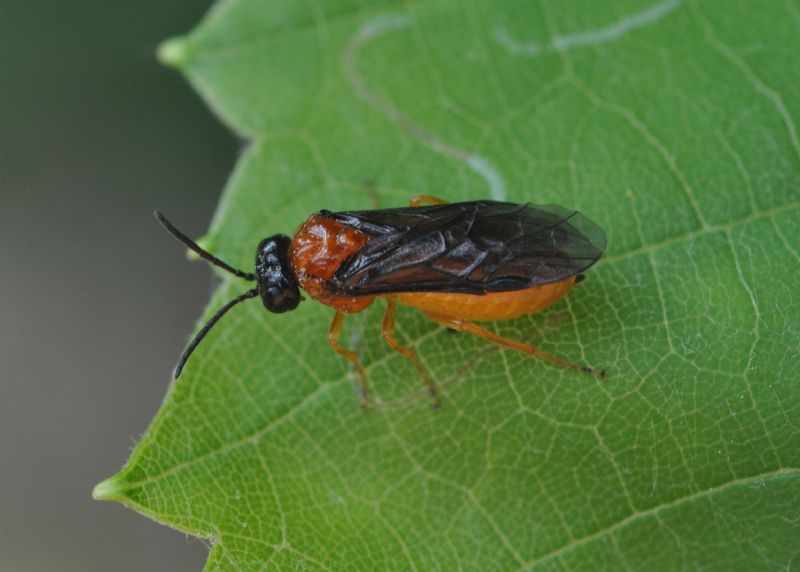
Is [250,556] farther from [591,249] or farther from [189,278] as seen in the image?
[189,278]

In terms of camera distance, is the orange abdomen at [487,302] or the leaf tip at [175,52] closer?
the orange abdomen at [487,302]

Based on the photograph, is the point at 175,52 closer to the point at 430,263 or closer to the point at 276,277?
the point at 276,277

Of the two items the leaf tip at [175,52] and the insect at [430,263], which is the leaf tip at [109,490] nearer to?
the insect at [430,263]

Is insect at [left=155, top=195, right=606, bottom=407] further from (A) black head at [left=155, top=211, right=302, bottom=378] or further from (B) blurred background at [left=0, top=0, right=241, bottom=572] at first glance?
(B) blurred background at [left=0, top=0, right=241, bottom=572]

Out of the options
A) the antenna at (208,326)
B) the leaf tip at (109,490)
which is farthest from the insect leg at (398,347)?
the leaf tip at (109,490)

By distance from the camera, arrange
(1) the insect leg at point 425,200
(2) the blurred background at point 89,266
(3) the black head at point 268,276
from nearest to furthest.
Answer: (3) the black head at point 268,276 < (1) the insect leg at point 425,200 < (2) the blurred background at point 89,266

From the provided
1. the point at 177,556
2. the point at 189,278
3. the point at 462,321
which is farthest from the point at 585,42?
the point at 177,556

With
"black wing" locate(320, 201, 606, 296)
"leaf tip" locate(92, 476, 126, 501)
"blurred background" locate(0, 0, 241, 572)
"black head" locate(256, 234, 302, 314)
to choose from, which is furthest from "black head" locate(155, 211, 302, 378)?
"blurred background" locate(0, 0, 241, 572)
